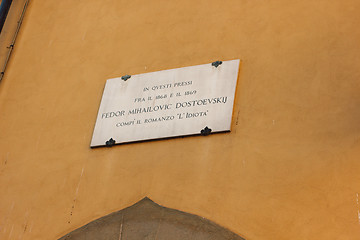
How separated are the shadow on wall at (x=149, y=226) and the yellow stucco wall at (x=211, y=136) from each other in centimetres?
7

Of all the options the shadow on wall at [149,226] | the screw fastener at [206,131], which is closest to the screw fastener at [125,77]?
the screw fastener at [206,131]

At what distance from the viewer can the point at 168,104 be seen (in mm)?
5254

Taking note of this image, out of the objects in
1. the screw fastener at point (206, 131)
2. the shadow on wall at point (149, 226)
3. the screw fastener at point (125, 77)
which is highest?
the screw fastener at point (125, 77)

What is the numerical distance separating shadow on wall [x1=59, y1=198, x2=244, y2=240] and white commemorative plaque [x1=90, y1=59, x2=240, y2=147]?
62 cm

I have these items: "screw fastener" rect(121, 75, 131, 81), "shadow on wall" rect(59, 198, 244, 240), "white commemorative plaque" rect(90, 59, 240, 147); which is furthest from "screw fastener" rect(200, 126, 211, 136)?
"screw fastener" rect(121, 75, 131, 81)

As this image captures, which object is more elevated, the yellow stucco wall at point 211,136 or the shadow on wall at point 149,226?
the yellow stucco wall at point 211,136

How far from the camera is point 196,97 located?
5.17 meters

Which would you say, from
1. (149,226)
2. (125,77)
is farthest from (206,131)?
(125,77)

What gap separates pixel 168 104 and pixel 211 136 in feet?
1.66

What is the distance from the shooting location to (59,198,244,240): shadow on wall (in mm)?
4555

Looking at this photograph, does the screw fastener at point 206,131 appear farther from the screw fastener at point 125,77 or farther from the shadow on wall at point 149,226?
the screw fastener at point 125,77

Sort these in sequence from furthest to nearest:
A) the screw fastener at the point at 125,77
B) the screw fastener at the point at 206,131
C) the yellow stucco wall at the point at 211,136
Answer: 1. the screw fastener at the point at 125,77
2. the screw fastener at the point at 206,131
3. the yellow stucco wall at the point at 211,136

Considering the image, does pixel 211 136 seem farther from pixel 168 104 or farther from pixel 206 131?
pixel 168 104

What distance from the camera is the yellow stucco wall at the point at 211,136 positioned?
449 cm
